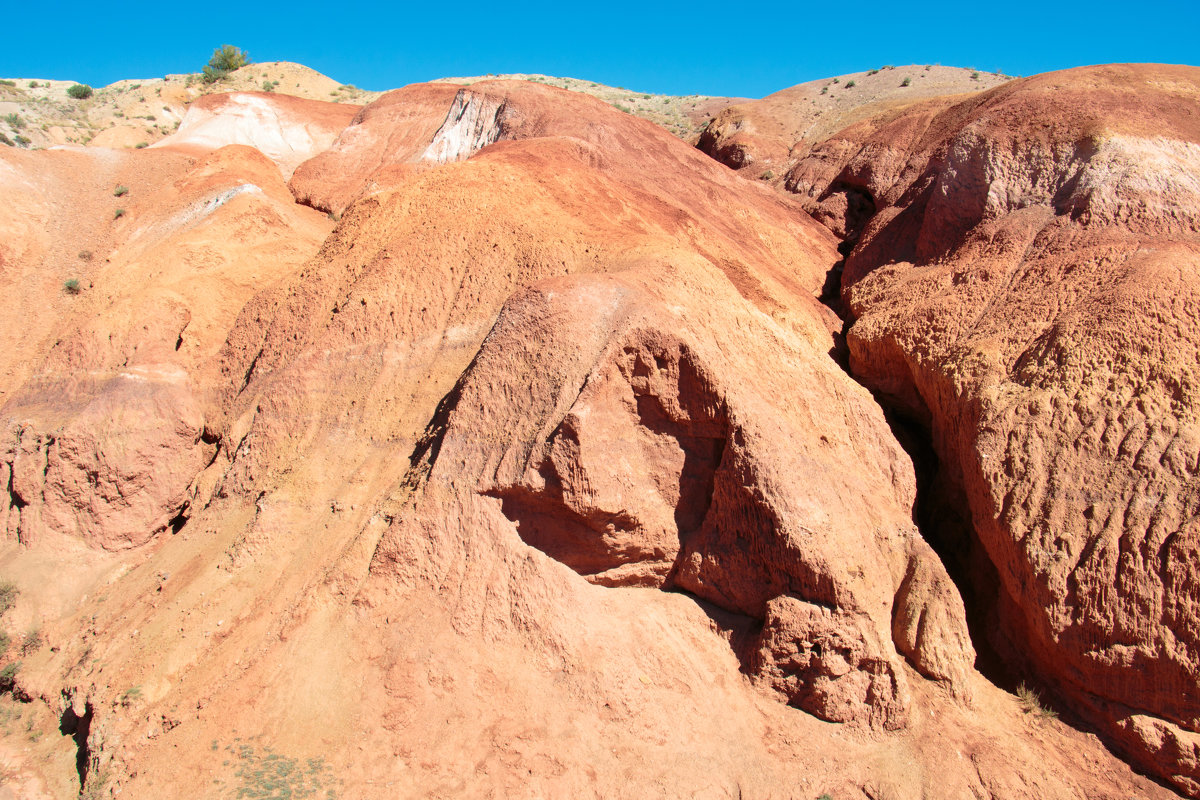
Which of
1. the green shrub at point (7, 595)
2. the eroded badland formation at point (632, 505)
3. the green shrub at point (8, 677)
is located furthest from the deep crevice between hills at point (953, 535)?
the green shrub at point (7, 595)

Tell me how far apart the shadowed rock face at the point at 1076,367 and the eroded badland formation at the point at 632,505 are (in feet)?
0.14

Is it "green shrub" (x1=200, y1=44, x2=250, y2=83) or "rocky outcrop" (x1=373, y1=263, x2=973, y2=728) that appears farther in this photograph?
"green shrub" (x1=200, y1=44, x2=250, y2=83)

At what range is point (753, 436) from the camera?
7.63 meters

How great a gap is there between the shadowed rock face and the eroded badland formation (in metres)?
0.04

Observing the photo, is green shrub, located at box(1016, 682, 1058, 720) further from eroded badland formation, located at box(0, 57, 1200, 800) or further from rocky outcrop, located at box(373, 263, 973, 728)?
rocky outcrop, located at box(373, 263, 973, 728)

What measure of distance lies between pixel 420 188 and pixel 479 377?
15.4ft

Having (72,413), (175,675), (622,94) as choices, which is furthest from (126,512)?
(622,94)

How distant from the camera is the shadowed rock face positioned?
6965 mm

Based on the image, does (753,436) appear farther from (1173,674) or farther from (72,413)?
(72,413)

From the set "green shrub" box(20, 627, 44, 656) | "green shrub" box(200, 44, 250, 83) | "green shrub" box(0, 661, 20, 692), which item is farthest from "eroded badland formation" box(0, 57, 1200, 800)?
"green shrub" box(200, 44, 250, 83)

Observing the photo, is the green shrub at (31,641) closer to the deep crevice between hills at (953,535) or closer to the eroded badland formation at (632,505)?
the eroded badland formation at (632,505)

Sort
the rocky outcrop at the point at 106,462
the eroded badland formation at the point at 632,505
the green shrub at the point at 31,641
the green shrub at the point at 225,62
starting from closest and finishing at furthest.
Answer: the eroded badland formation at the point at 632,505
the green shrub at the point at 31,641
the rocky outcrop at the point at 106,462
the green shrub at the point at 225,62

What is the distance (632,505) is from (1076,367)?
5.48 metres

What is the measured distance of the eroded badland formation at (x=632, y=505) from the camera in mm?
6809
